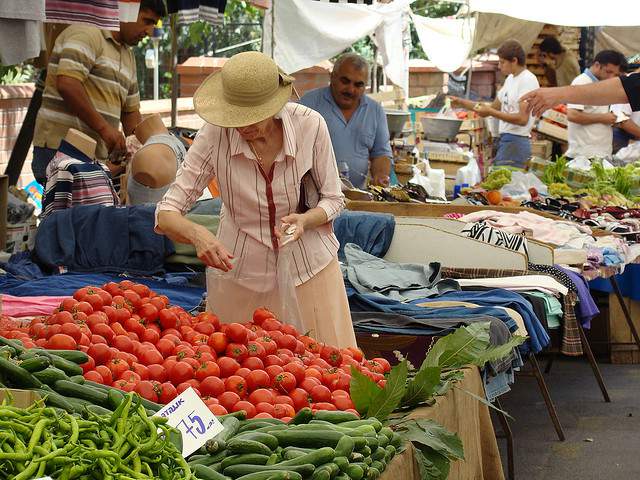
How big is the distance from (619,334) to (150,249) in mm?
3776

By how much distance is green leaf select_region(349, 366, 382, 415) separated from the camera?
3066mm

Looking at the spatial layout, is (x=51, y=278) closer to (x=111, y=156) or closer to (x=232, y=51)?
(x=111, y=156)

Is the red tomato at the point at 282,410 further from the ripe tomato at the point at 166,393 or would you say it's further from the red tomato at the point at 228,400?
the ripe tomato at the point at 166,393

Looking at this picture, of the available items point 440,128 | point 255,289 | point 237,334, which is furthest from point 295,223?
point 440,128

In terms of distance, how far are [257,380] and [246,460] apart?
2.17 ft

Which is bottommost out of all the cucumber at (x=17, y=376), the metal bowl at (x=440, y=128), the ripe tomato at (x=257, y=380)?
the metal bowl at (x=440, y=128)

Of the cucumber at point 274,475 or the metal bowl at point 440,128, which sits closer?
the cucumber at point 274,475

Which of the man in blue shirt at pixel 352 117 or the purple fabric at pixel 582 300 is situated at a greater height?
the man in blue shirt at pixel 352 117

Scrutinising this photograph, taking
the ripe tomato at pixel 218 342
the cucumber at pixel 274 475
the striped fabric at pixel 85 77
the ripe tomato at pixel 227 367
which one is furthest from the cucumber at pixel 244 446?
the striped fabric at pixel 85 77

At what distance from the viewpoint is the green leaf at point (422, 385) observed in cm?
327

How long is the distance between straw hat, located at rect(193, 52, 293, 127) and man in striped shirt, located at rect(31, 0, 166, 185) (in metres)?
3.40

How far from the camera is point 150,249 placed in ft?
21.5

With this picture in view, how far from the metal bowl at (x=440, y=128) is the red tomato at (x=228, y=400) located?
11457 millimetres

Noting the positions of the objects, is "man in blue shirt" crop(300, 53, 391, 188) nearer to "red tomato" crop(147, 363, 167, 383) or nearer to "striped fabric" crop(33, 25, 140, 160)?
"striped fabric" crop(33, 25, 140, 160)
